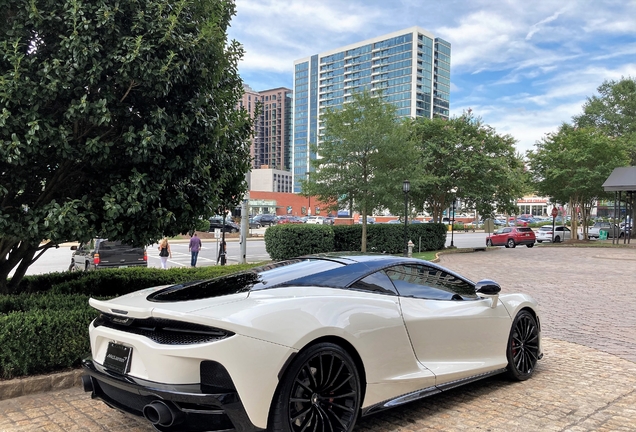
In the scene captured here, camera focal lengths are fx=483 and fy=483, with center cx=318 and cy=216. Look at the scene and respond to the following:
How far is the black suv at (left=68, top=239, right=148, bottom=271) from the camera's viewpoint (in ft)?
47.1

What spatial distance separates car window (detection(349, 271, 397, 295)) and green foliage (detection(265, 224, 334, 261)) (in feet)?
50.3

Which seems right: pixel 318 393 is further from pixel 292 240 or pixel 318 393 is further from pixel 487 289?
pixel 292 240

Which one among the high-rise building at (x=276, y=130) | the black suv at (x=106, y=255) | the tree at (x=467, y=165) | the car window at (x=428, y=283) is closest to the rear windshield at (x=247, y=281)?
the car window at (x=428, y=283)

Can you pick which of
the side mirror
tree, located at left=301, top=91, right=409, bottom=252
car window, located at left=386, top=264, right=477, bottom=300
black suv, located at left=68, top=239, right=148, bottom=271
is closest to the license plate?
car window, located at left=386, top=264, right=477, bottom=300

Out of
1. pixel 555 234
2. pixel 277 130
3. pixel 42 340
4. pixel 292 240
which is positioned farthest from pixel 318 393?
pixel 277 130

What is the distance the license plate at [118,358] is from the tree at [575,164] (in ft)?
114

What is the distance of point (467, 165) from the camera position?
89.2 feet

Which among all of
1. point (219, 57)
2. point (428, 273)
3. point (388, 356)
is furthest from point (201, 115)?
point (388, 356)

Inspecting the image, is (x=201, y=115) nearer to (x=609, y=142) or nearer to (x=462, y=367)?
(x=462, y=367)

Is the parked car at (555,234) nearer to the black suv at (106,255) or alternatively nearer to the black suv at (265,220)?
the black suv at (265,220)

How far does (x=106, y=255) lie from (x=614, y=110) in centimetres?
4644

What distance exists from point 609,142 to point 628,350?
32.2m

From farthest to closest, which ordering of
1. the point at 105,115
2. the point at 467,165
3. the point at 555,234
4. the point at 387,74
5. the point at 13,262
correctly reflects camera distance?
the point at 387,74, the point at 555,234, the point at 467,165, the point at 13,262, the point at 105,115

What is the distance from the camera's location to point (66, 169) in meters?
5.61
